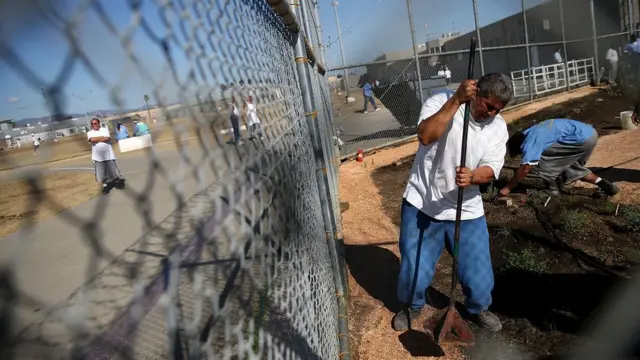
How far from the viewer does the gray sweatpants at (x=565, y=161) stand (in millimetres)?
5964

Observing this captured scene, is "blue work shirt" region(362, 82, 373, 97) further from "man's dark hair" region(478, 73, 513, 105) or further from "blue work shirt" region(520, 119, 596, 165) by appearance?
"man's dark hair" region(478, 73, 513, 105)

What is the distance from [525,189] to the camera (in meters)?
6.64

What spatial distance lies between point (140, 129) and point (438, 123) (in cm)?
258

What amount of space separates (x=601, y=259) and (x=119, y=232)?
4.61m

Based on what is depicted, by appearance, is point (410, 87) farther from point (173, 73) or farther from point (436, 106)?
point (173, 73)

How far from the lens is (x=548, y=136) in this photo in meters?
5.59

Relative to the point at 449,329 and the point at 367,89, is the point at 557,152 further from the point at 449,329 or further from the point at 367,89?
the point at 367,89

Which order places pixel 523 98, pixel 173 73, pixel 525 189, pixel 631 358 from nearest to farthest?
pixel 173 73, pixel 631 358, pixel 525 189, pixel 523 98

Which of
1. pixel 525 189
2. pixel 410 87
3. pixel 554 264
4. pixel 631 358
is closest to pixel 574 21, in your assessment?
pixel 410 87

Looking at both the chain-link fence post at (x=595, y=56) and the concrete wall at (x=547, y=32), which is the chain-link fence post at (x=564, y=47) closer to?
the concrete wall at (x=547, y=32)

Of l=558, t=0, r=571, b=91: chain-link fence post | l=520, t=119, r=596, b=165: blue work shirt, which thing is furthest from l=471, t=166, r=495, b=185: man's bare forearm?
l=558, t=0, r=571, b=91: chain-link fence post

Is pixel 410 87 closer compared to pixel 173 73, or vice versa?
pixel 173 73

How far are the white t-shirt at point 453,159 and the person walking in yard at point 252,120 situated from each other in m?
1.98

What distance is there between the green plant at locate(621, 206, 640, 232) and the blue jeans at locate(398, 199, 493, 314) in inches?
90.3
